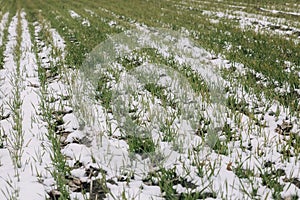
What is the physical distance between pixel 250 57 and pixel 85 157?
4719 millimetres

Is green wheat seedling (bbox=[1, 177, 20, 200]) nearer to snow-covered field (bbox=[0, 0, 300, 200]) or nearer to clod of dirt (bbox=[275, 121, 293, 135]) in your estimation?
snow-covered field (bbox=[0, 0, 300, 200])

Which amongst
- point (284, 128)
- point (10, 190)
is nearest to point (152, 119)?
point (284, 128)

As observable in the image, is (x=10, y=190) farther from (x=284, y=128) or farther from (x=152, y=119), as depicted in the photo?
(x=284, y=128)

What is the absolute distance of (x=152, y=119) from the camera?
4184mm

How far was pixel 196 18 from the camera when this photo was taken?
1247cm

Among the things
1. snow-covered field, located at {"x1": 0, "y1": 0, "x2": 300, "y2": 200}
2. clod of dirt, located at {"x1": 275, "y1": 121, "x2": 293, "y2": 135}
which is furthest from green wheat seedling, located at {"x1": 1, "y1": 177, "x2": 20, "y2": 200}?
clod of dirt, located at {"x1": 275, "y1": 121, "x2": 293, "y2": 135}

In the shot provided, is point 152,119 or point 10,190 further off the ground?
point 152,119

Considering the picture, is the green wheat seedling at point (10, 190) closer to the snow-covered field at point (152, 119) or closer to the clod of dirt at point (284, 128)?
the snow-covered field at point (152, 119)

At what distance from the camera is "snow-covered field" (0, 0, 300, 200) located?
9.98 ft

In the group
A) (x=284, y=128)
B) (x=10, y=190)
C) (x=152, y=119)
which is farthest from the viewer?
(x=152, y=119)

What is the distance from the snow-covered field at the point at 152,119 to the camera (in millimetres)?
3041

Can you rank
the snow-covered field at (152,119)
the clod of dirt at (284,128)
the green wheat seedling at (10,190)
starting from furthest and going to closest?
the clod of dirt at (284,128)
the snow-covered field at (152,119)
the green wheat seedling at (10,190)

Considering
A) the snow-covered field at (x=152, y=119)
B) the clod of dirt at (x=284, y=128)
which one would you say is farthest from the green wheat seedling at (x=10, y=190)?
the clod of dirt at (x=284, y=128)

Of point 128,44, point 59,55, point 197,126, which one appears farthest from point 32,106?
point 128,44
